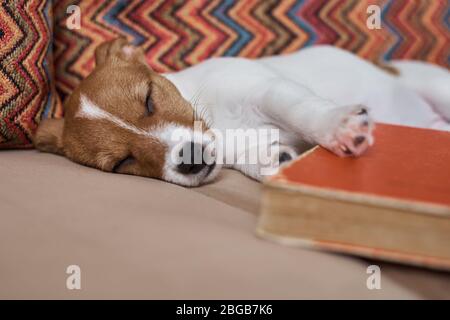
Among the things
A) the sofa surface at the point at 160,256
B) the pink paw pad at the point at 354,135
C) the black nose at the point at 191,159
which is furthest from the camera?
the black nose at the point at 191,159

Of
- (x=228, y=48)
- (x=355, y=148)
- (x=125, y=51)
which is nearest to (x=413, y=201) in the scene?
(x=355, y=148)

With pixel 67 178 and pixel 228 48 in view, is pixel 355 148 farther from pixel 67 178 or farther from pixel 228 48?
pixel 228 48

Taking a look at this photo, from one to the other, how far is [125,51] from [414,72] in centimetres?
117

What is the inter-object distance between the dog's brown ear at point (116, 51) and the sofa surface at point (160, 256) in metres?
0.69

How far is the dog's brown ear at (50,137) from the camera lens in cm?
158

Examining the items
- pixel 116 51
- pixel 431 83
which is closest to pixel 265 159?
pixel 116 51

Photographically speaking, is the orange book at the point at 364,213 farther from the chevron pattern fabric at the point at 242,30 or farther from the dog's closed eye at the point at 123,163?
the chevron pattern fabric at the point at 242,30

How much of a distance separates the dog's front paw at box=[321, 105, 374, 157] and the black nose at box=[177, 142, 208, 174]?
37 centimetres

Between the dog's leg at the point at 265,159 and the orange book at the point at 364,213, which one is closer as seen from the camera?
the orange book at the point at 364,213

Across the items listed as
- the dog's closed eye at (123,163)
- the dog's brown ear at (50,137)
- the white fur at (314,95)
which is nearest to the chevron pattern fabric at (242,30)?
the white fur at (314,95)

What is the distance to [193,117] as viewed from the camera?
1566 millimetres

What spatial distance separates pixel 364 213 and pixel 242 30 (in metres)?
1.38

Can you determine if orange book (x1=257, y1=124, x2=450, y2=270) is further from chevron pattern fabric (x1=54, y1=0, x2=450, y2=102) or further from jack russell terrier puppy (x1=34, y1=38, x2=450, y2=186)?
chevron pattern fabric (x1=54, y1=0, x2=450, y2=102)

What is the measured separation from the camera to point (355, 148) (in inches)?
43.7
